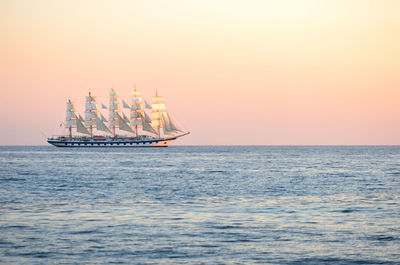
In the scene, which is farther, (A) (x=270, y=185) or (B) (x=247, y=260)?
(A) (x=270, y=185)

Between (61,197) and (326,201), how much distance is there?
18.0 metres

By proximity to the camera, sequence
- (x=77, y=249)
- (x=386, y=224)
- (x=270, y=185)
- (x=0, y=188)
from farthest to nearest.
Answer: (x=270, y=185), (x=0, y=188), (x=386, y=224), (x=77, y=249)

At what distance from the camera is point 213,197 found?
136 feet

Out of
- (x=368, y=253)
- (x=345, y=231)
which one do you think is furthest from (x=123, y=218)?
(x=368, y=253)

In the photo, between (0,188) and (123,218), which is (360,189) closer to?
(123,218)

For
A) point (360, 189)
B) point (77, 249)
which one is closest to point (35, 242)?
point (77, 249)

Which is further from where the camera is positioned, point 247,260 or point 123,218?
point 123,218

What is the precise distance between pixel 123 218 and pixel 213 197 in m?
12.8

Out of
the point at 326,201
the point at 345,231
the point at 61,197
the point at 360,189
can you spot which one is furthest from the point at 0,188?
the point at 345,231

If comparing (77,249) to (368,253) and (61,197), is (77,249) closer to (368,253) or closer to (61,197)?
(368,253)

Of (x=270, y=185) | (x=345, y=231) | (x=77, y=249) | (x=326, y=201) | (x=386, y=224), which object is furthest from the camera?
(x=270, y=185)

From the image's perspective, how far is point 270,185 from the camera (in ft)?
176

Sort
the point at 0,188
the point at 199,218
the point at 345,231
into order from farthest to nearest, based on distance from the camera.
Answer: the point at 0,188 < the point at 199,218 < the point at 345,231

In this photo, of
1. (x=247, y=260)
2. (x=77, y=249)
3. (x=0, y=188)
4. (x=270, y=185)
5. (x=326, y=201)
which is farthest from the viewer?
(x=270, y=185)
